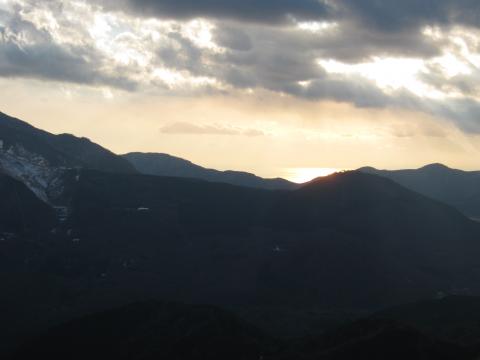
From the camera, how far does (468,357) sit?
187125 mm

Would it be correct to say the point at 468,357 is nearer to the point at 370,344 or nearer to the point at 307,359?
the point at 370,344

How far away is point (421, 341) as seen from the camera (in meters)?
197

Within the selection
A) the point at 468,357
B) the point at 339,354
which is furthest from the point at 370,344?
the point at 468,357

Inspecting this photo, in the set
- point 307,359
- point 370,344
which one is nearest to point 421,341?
point 370,344

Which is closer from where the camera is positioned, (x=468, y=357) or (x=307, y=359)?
(x=468, y=357)

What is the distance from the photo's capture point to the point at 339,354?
649 feet

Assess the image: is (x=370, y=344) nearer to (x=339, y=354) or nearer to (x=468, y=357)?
(x=339, y=354)

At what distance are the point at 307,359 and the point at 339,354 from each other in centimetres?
851

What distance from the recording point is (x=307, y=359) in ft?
656

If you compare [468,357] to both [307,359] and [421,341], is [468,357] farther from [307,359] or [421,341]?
[307,359]

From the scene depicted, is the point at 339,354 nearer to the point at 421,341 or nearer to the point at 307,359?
the point at 307,359

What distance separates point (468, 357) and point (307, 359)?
40312 mm

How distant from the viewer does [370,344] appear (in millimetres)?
198750

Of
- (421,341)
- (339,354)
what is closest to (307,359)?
(339,354)
